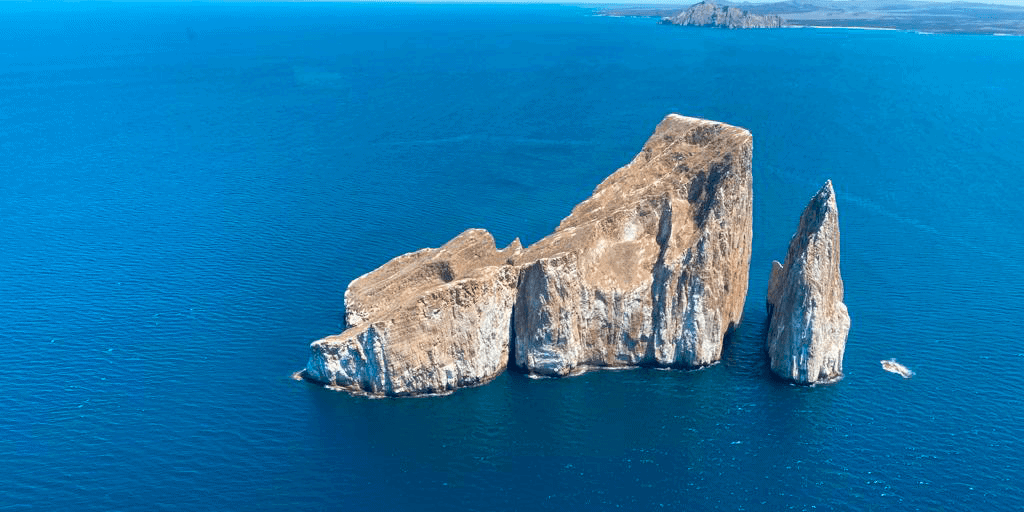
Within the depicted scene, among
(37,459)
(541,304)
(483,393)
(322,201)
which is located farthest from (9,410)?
A: (322,201)

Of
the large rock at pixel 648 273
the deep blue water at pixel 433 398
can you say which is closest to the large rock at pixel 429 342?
the deep blue water at pixel 433 398

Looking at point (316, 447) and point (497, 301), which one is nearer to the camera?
point (316, 447)

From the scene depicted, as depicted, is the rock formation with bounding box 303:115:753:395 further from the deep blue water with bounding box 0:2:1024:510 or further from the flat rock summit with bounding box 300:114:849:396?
the deep blue water with bounding box 0:2:1024:510

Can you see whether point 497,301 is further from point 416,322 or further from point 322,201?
point 322,201

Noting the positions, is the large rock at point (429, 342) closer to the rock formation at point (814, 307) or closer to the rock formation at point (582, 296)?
the rock formation at point (582, 296)

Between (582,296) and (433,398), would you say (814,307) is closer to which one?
(582,296)

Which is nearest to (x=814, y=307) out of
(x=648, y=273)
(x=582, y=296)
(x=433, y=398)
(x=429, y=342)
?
(x=648, y=273)
